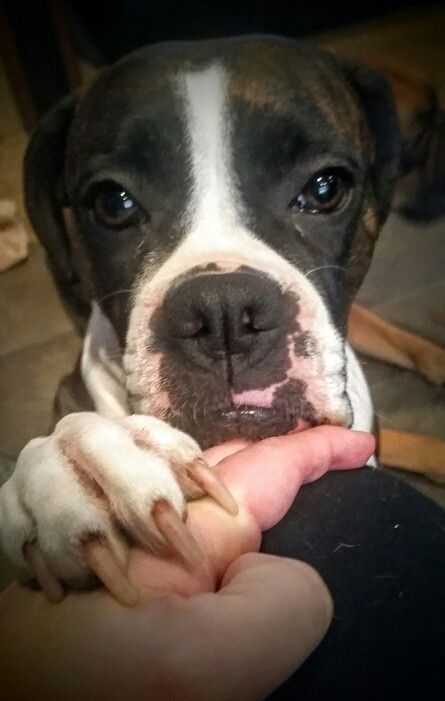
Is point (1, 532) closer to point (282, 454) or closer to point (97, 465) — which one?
point (97, 465)

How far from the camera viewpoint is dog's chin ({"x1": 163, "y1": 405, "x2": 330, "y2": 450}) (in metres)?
0.99

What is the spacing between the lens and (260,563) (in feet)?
2.49

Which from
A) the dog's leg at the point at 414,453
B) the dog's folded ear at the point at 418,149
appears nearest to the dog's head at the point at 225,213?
the dog's leg at the point at 414,453

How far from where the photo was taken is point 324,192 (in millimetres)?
1231

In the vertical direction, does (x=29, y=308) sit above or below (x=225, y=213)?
below

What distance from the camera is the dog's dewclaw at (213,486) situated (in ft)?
2.58

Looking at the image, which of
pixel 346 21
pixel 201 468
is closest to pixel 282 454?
pixel 201 468

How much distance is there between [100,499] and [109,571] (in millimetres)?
92

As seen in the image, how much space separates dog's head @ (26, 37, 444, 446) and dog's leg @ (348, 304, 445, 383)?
29.5 inches

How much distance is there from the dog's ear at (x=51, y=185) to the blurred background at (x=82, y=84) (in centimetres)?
36

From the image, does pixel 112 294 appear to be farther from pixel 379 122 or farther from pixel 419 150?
pixel 419 150

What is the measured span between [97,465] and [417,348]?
4.97ft

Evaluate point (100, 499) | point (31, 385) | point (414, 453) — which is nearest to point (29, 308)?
point (31, 385)

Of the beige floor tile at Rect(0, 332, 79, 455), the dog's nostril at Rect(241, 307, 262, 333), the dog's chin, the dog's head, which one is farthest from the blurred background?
the dog's nostril at Rect(241, 307, 262, 333)
